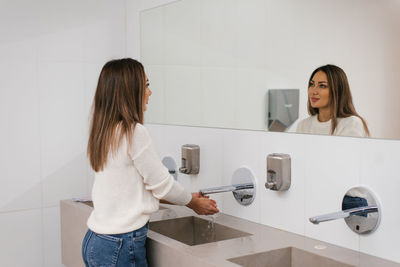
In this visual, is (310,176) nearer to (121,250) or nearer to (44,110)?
(121,250)

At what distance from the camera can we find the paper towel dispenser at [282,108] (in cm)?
162

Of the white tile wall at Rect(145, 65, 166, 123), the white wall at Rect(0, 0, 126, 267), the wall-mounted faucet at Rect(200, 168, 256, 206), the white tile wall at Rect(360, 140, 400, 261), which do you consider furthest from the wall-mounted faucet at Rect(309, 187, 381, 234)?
the white wall at Rect(0, 0, 126, 267)

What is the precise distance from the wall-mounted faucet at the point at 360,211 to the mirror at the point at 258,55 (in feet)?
0.57

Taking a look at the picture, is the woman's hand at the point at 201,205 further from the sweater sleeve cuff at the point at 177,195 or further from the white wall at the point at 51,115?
the white wall at the point at 51,115

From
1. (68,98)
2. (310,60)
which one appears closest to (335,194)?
(310,60)

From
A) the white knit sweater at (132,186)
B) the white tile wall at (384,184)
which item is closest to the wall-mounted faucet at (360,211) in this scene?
the white tile wall at (384,184)

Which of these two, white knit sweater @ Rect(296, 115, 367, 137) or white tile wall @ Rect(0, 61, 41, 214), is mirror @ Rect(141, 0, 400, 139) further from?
white tile wall @ Rect(0, 61, 41, 214)

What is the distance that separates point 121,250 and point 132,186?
0.66 ft

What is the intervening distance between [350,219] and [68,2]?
1731mm

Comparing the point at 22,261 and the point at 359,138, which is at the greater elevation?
the point at 359,138

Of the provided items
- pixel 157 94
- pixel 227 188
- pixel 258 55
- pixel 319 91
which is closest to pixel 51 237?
pixel 157 94

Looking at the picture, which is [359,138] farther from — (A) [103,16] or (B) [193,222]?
(A) [103,16]

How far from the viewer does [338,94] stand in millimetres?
1473

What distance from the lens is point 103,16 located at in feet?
8.46
